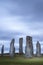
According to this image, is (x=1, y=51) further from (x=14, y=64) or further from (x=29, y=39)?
(x=14, y=64)

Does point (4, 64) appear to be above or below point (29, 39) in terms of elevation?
below

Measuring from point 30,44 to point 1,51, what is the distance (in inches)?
735

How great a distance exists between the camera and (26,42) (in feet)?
364

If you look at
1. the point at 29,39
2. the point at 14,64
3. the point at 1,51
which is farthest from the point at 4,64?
the point at 1,51

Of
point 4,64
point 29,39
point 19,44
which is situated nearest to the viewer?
point 4,64

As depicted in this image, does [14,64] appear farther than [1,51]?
No

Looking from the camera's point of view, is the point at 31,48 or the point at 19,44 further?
the point at 19,44

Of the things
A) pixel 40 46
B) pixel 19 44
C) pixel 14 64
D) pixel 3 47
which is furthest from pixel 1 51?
pixel 14 64

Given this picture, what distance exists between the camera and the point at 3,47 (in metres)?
122

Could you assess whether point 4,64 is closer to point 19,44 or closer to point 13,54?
point 13,54

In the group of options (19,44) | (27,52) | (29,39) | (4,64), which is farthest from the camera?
(19,44)

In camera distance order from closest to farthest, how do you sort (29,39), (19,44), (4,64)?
(4,64), (29,39), (19,44)

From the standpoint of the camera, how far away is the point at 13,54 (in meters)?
111

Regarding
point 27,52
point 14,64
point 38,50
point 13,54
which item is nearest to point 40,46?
point 38,50
